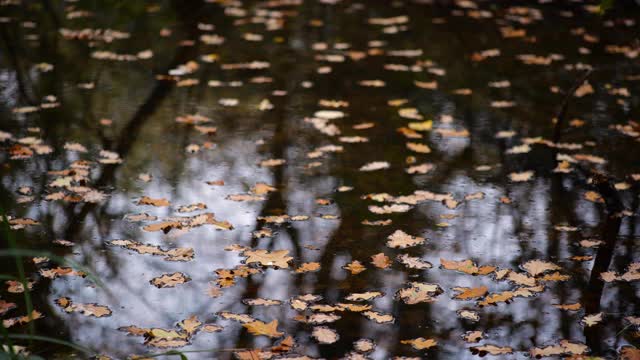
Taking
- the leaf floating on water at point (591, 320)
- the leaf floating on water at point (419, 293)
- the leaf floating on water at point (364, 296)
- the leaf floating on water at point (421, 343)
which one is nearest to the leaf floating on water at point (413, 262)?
the leaf floating on water at point (419, 293)

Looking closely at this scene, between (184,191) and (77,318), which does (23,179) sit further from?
(77,318)

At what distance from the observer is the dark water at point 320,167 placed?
3.49 metres

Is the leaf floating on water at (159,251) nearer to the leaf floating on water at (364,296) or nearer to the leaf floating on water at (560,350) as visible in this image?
the leaf floating on water at (364,296)

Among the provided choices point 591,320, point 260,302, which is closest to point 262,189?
point 260,302

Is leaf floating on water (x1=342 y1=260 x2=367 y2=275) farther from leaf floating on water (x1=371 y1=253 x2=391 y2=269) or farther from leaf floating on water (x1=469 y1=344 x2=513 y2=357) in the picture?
leaf floating on water (x1=469 y1=344 x2=513 y2=357)

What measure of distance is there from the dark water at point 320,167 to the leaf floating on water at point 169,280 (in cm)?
4

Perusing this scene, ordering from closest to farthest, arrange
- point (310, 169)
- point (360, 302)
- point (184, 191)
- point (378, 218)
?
point (360, 302), point (378, 218), point (184, 191), point (310, 169)

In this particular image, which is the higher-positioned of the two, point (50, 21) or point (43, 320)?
point (43, 320)

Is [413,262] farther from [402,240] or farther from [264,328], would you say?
[264,328]

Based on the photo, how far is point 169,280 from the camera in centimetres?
373

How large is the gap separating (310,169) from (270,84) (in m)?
1.78

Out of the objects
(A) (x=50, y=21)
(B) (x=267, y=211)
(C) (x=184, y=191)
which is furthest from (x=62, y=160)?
(A) (x=50, y=21)

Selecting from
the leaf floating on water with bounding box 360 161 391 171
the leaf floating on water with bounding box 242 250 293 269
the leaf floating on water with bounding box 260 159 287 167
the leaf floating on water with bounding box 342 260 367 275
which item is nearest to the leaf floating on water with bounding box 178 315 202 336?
the leaf floating on water with bounding box 242 250 293 269

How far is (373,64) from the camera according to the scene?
7.29 meters
